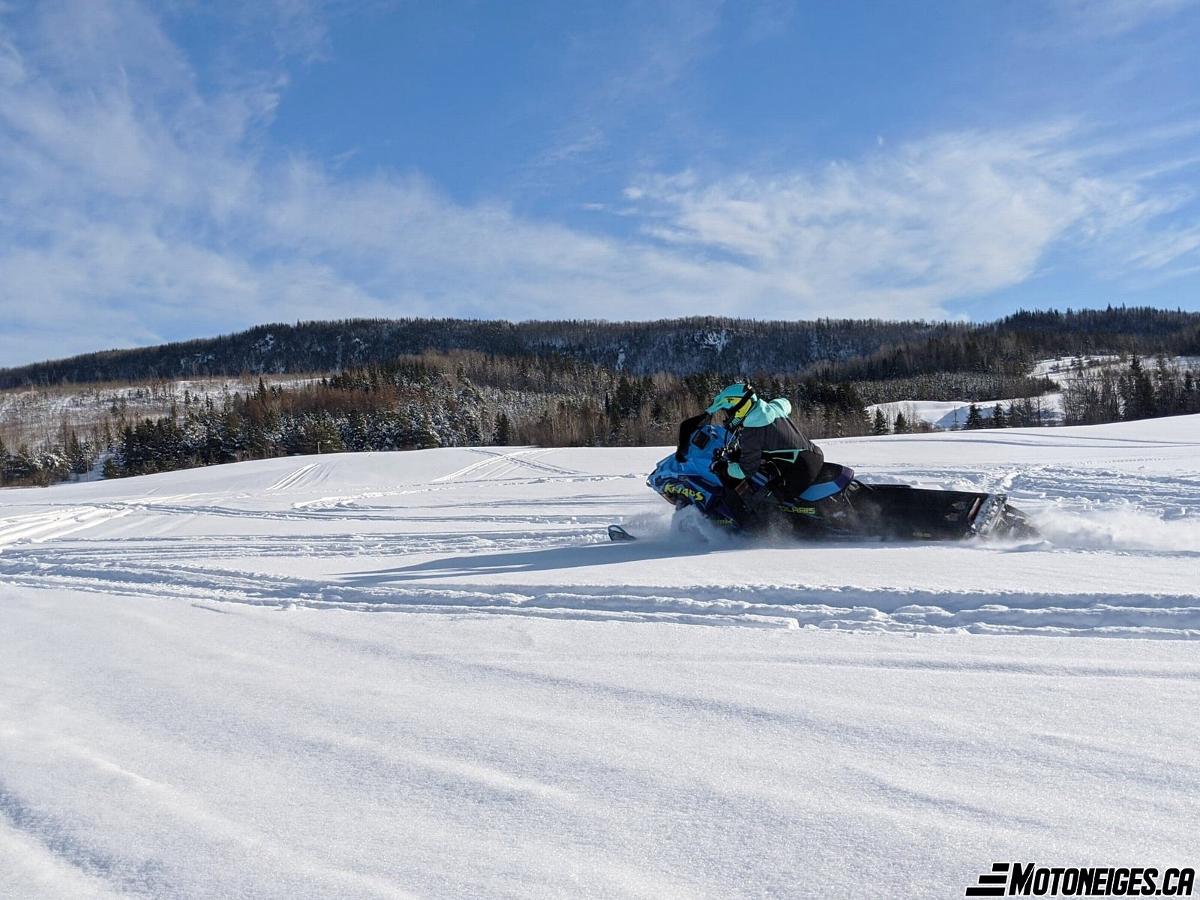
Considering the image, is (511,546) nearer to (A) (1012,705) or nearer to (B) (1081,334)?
(A) (1012,705)

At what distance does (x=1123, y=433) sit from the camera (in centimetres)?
2100

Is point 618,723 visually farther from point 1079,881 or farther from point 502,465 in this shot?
point 502,465

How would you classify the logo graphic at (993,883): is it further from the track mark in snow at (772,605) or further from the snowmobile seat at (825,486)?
the snowmobile seat at (825,486)

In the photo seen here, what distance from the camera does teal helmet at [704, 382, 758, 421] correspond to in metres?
6.99

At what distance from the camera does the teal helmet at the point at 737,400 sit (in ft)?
22.9

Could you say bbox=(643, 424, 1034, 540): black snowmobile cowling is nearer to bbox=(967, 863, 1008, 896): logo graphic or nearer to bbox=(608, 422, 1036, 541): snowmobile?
bbox=(608, 422, 1036, 541): snowmobile

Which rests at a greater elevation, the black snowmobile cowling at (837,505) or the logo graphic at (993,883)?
the black snowmobile cowling at (837,505)

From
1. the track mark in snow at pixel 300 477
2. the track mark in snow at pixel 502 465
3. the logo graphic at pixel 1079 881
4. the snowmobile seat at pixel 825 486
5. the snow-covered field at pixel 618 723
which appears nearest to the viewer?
the logo graphic at pixel 1079 881

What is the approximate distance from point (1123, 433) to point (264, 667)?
23847mm

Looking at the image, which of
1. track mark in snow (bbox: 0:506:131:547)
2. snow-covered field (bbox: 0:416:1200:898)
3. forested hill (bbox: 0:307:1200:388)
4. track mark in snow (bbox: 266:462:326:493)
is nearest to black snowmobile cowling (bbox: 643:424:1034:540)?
snow-covered field (bbox: 0:416:1200:898)

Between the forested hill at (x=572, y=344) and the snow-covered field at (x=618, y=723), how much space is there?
13972 centimetres

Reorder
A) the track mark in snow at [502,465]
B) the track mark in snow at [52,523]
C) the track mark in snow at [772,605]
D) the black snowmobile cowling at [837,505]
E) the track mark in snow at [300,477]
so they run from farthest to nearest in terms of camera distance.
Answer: the track mark in snow at [300,477], the track mark in snow at [502,465], the track mark in snow at [52,523], the black snowmobile cowling at [837,505], the track mark in snow at [772,605]

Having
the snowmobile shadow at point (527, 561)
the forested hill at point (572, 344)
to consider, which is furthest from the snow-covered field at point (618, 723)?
the forested hill at point (572, 344)

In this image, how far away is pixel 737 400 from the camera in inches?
277
